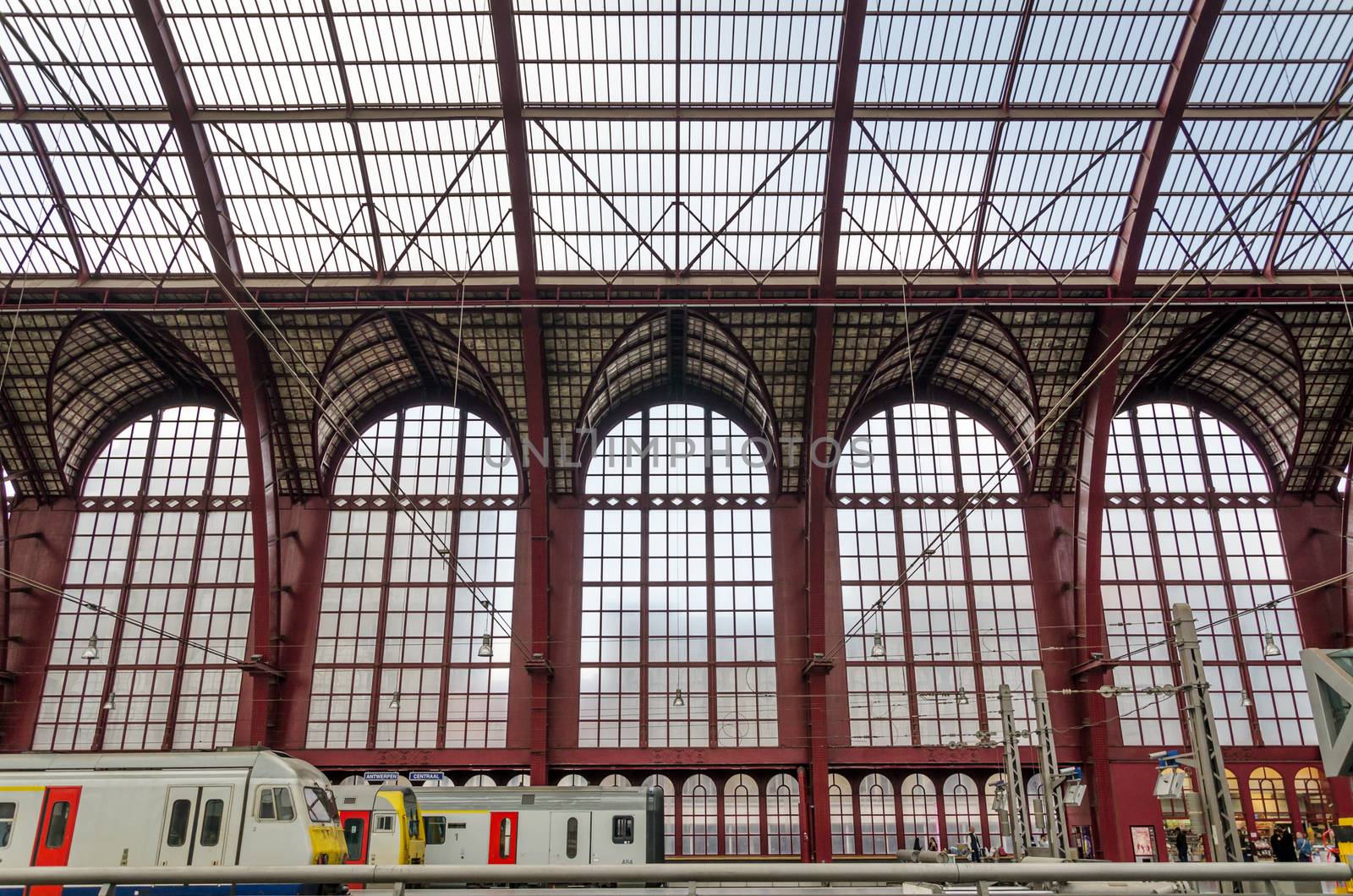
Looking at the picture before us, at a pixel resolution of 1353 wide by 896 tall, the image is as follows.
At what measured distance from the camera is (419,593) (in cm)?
4447

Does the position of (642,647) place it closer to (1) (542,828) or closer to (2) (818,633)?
(2) (818,633)

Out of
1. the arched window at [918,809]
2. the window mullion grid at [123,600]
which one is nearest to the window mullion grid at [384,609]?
the window mullion grid at [123,600]

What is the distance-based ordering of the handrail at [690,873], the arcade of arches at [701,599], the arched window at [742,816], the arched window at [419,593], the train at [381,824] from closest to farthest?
1. the handrail at [690,873]
2. the train at [381,824]
3. the arched window at [742,816]
4. the arcade of arches at [701,599]
5. the arched window at [419,593]

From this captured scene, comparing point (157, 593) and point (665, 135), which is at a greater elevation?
point (665, 135)

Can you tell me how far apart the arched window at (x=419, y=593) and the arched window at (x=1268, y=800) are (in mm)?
33110

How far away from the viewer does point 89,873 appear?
453 cm

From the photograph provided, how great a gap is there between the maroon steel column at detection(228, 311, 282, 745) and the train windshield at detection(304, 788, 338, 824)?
20064mm

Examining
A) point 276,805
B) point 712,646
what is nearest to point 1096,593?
point 712,646

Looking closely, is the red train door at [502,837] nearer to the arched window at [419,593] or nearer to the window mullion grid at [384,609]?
the arched window at [419,593]

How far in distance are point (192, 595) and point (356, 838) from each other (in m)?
19.9

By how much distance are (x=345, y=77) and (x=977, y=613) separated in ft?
114

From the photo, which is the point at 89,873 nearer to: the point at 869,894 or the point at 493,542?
the point at 869,894

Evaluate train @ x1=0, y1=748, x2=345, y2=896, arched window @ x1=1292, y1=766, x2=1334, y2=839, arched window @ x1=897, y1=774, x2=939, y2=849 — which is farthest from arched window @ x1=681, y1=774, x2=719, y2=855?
arched window @ x1=1292, y1=766, x2=1334, y2=839

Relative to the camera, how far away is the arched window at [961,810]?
41.4 metres
